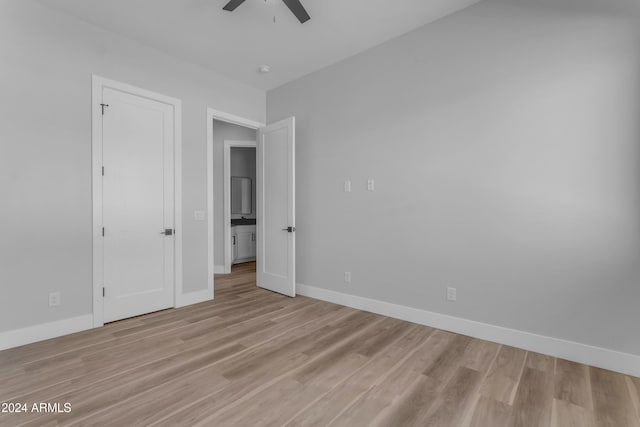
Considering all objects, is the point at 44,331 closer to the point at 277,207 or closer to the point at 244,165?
the point at 277,207

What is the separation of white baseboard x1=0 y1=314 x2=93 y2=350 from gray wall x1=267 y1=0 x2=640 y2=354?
260cm

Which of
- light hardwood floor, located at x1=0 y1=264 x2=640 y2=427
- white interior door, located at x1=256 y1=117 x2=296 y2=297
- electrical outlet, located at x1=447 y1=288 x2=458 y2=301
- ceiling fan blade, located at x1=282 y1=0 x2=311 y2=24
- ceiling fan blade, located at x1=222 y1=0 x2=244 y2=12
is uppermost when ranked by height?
ceiling fan blade, located at x1=222 y1=0 x2=244 y2=12

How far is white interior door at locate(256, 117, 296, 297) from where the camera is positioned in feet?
12.8

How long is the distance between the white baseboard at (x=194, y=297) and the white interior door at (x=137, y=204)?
4.7 inches

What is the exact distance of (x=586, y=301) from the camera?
2.22 m

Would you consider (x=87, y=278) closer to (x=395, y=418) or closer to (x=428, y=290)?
(x=395, y=418)

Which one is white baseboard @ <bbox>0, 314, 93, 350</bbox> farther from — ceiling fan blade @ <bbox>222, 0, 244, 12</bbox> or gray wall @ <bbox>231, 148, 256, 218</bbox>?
gray wall @ <bbox>231, 148, 256, 218</bbox>

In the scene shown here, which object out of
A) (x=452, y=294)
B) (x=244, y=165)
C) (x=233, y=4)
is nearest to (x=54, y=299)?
(x=233, y=4)

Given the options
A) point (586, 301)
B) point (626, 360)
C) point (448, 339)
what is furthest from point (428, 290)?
point (626, 360)

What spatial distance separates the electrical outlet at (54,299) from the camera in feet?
8.75

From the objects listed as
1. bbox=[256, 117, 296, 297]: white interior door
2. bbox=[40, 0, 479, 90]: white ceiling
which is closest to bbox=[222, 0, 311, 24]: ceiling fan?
bbox=[40, 0, 479, 90]: white ceiling

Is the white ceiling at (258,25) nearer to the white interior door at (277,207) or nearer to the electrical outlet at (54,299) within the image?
the white interior door at (277,207)

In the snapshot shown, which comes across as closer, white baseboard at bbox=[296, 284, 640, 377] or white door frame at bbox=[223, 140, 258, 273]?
white baseboard at bbox=[296, 284, 640, 377]

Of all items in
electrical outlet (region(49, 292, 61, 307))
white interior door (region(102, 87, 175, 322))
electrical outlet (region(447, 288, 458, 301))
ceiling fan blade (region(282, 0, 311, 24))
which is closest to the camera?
ceiling fan blade (region(282, 0, 311, 24))
